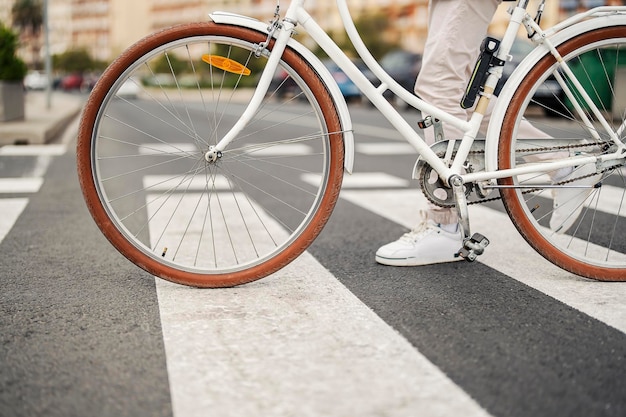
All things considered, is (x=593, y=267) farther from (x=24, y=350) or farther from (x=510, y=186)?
(x=24, y=350)

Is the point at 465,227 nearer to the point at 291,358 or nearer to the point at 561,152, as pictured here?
the point at 561,152

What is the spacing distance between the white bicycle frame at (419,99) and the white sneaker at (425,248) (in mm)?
419

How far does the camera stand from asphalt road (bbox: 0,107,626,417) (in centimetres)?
208

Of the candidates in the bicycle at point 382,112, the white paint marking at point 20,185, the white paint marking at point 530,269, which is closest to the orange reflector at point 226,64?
the bicycle at point 382,112

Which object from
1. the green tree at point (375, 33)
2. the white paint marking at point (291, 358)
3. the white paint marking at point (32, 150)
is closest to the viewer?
the white paint marking at point (291, 358)

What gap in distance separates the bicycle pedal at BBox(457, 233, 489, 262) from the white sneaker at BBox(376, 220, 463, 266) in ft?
1.00

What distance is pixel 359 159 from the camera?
8484 mm

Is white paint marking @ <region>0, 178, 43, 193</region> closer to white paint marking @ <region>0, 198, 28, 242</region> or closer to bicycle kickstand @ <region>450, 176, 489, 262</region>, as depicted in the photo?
white paint marking @ <region>0, 198, 28, 242</region>

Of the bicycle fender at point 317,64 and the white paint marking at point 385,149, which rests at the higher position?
the bicycle fender at point 317,64

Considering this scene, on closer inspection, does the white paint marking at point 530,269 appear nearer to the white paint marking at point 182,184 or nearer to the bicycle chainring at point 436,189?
the bicycle chainring at point 436,189

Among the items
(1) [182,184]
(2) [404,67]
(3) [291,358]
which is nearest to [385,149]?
(1) [182,184]

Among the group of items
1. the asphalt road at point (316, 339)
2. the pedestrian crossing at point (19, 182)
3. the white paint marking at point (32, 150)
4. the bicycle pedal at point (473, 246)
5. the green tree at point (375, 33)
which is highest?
the green tree at point (375, 33)

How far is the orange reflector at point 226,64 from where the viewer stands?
308cm

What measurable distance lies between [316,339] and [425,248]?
3.70 ft
